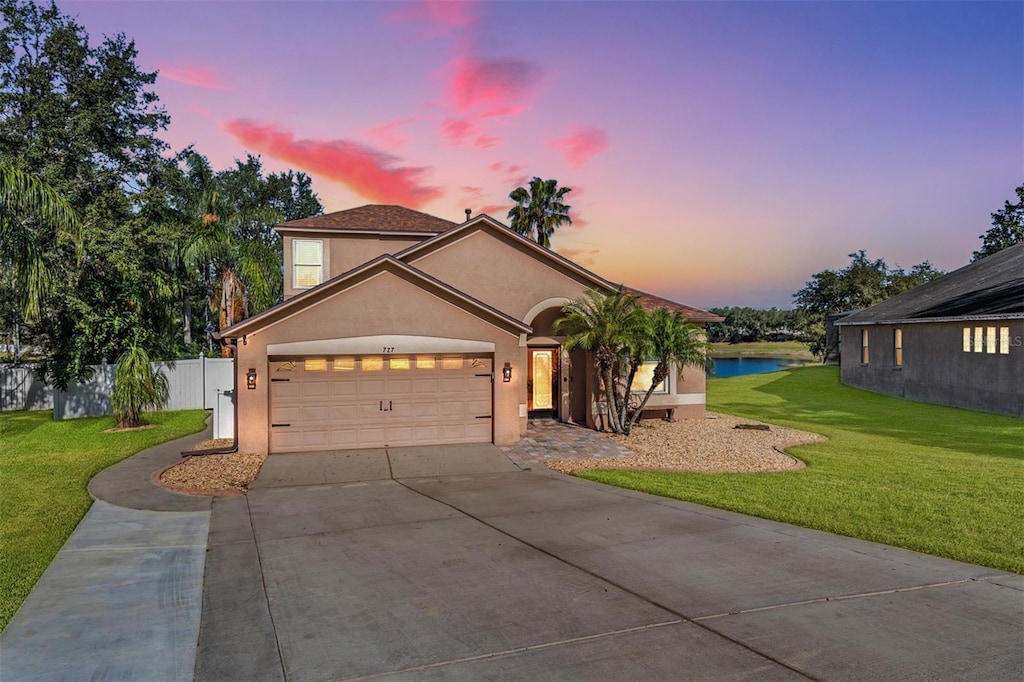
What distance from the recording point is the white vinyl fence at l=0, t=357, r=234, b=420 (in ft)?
69.1

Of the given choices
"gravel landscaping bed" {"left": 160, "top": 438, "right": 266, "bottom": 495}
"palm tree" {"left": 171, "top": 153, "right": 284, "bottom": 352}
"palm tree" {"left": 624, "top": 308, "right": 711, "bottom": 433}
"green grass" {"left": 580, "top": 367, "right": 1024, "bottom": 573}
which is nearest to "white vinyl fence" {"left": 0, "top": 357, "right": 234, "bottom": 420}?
"palm tree" {"left": 171, "top": 153, "right": 284, "bottom": 352}

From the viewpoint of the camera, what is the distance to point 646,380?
19391mm

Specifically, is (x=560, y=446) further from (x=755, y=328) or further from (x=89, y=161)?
(x=755, y=328)

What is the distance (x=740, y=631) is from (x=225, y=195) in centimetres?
5175

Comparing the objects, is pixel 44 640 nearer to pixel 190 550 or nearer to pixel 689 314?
pixel 190 550

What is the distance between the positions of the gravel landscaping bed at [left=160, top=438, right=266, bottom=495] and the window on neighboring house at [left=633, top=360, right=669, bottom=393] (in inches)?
452

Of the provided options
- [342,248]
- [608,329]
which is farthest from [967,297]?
[342,248]

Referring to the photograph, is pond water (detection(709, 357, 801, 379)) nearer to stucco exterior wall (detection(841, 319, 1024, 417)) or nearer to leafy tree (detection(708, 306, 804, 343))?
leafy tree (detection(708, 306, 804, 343))

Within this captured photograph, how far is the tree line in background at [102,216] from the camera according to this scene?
22.3 meters

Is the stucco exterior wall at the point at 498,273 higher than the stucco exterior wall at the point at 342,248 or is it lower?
lower

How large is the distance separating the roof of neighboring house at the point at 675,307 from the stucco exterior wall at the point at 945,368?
10.0 m

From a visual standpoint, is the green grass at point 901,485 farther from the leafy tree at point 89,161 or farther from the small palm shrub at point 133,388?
the leafy tree at point 89,161

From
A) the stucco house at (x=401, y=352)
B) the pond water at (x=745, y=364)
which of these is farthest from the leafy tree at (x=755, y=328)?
the stucco house at (x=401, y=352)

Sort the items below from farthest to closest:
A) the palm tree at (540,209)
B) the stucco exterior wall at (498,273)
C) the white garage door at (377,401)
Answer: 1. the palm tree at (540,209)
2. the stucco exterior wall at (498,273)
3. the white garage door at (377,401)
